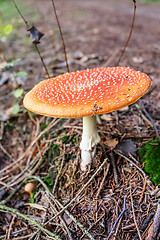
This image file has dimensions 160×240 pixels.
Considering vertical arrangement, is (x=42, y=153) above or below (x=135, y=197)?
above

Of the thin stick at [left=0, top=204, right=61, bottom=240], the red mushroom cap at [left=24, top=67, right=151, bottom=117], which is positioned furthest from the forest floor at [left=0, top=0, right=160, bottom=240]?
the red mushroom cap at [left=24, top=67, right=151, bottom=117]

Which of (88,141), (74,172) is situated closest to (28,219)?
(74,172)

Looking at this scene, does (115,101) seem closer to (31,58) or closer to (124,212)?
(124,212)

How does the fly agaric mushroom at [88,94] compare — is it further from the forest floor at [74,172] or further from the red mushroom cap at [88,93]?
the forest floor at [74,172]

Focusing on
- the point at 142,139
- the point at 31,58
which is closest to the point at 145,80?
the point at 142,139

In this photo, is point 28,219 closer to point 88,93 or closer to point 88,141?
point 88,141

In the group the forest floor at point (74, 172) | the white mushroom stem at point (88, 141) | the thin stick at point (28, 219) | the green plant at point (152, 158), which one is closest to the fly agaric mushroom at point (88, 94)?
the white mushroom stem at point (88, 141)
